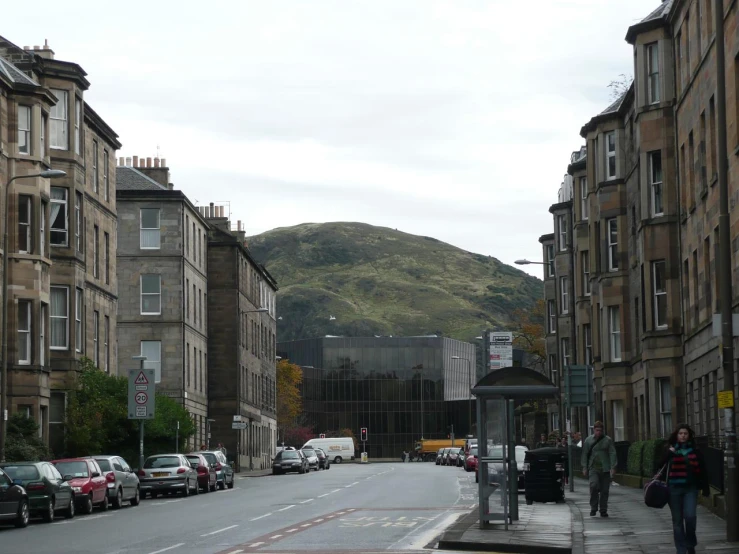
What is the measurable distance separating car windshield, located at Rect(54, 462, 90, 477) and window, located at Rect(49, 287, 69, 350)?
49.7 ft

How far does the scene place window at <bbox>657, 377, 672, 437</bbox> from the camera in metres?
44.3

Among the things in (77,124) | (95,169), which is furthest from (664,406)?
(95,169)

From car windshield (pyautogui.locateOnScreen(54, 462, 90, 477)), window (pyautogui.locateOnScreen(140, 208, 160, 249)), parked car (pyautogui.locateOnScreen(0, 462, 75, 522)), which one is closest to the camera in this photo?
parked car (pyautogui.locateOnScreen(0, 462, 75, 522))

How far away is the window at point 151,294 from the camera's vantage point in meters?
76.7

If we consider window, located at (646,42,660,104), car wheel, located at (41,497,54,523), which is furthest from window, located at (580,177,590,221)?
car wheel, located at (41,497,54,523)

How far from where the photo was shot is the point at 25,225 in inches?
1797

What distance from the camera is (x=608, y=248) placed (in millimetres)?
55812

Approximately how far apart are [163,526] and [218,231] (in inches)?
2502

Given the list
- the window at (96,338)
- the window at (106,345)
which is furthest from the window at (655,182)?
the window at (106,345)

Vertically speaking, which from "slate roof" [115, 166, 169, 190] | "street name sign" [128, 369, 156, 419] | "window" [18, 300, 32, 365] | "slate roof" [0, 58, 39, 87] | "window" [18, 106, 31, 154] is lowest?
"street name sign" [128, 369, 156, 419]

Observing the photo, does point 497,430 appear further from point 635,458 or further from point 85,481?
point 635,458

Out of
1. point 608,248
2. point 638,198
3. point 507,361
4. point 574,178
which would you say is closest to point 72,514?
point 638,198

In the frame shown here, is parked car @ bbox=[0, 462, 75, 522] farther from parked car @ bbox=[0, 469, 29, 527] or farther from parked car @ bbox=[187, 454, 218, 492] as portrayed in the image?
parked car @ bbox=[187, 454, 218, 492]

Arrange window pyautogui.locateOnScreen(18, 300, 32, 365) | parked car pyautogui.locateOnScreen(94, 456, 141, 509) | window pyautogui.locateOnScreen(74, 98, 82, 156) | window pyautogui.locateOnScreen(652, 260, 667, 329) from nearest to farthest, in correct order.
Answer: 1. parked car pyautogui.locateOnScreen(94, 456, 141, 509)
2. window pyautogui.locateOnScreen(652, 260, 667, 329)
3. window pyautogui.locateOnScreen(18, 300, 32, 365)
4. window pyautogui.locateOnScreen(74, 98, 82, 156)
